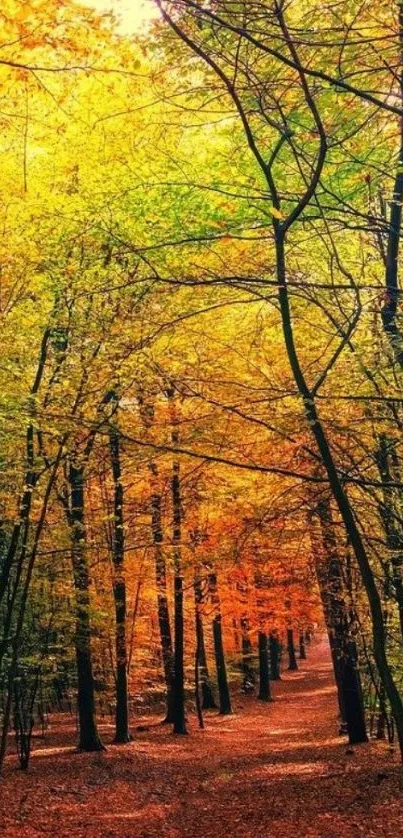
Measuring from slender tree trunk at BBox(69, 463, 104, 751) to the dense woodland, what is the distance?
7 cm

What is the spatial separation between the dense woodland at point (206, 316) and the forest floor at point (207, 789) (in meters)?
0.96

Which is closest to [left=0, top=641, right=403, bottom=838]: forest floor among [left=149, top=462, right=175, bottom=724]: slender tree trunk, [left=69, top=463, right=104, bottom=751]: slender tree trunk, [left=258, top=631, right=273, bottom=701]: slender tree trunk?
[left=69, top=463, right=104, bottom=751]: slender tree trunk

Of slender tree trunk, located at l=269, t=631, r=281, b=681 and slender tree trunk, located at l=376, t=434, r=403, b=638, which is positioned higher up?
slender tree trunk, located at l=376, t=434, r=403, b=638

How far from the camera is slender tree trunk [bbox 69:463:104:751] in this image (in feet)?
46.5

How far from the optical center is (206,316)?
774 centimetres

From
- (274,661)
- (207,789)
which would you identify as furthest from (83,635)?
(274,661)

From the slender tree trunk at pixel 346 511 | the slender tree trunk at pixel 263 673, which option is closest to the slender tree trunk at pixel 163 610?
the slender tree trunk at pixel 263 673

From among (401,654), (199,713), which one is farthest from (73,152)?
(199,713)

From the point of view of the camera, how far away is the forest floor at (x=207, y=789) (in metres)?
8.84

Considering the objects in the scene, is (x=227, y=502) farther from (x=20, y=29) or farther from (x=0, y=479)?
(x=20, y=29)

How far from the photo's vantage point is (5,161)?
11664 mm

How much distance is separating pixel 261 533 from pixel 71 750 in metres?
10.1

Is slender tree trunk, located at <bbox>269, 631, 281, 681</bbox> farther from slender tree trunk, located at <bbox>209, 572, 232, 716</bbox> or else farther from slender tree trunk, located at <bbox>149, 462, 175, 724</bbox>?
slender tree trunk, located at <bbox>149, 462, 175, 724</bbox>

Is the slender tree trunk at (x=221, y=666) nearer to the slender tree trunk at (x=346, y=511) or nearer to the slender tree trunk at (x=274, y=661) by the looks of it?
the slender tree trunk at (x=274, y=661)
